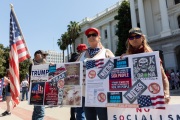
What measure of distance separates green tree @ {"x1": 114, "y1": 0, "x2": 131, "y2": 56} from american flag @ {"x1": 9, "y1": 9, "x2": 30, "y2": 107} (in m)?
28.5

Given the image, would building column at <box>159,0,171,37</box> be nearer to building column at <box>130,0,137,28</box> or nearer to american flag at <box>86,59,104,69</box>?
building column at <box>130,0,137,28</box>

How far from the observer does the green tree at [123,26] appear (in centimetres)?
3428

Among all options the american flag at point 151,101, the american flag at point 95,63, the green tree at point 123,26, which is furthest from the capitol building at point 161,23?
the american flag at point 151,101

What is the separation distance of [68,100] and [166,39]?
2811cm

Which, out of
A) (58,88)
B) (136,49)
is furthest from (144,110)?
(58,88)

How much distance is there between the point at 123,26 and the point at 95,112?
33.4m

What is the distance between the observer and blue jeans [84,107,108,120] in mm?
3408

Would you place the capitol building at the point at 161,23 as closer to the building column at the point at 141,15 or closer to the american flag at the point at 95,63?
the building column at the point at 141,15

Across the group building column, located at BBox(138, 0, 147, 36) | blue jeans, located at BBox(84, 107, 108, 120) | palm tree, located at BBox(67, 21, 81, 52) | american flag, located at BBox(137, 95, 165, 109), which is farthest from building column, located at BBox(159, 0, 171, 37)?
american flag, located at BBox(137, 95, 165, 109)

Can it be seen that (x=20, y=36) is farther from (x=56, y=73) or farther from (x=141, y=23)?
(x=141, y=23)

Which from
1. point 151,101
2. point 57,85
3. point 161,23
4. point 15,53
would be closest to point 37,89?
point 57,85

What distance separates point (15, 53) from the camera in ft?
18.8

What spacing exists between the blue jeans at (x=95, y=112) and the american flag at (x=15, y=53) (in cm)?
271

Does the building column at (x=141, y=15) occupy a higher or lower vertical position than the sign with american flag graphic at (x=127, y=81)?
higher
